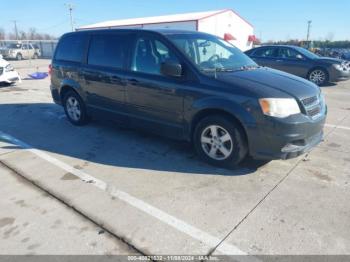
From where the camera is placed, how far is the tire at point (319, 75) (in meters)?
11.3

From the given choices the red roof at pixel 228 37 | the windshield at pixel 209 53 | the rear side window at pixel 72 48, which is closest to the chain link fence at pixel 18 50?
the red roof at pixel 228 37

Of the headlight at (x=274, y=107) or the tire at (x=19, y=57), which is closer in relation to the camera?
the headlight at (x=274, y=107)

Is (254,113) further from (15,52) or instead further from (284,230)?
(15,52)

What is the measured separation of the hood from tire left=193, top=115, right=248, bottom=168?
503 mm

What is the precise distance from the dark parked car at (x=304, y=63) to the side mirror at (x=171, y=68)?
355 inches

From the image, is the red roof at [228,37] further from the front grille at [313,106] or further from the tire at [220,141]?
the tire at [220,141]

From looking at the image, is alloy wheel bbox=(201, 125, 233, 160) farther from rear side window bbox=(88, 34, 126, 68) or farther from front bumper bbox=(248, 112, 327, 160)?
rear side window bbox=(88, 34, 126, 68)

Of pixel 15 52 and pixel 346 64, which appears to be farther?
pixel 15 52

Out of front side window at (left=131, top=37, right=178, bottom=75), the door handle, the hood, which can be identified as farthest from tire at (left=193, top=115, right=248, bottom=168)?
the door handle

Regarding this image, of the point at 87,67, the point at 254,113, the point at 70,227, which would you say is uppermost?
the point at 87,67

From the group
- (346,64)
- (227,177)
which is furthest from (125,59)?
(346,64)

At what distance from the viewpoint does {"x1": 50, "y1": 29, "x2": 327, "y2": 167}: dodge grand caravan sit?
3.53 metres

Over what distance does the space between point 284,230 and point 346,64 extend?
11.3 meters

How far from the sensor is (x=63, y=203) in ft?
10.8
